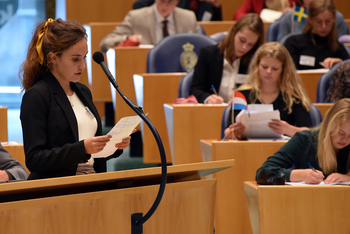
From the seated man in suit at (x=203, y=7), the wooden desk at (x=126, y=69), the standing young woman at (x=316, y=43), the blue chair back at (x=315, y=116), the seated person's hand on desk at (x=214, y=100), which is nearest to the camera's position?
the blue chair back at (x=315, y=116)

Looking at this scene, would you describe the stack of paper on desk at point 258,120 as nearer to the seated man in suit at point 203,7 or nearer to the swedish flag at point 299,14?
the swedish flag at point 299,14

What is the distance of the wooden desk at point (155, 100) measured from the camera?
11.0 ft

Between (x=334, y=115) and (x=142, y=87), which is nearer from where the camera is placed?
(x=334, y=115)

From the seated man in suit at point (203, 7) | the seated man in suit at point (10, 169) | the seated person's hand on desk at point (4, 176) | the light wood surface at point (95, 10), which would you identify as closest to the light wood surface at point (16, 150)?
the seated man in suit at point (10, 169)

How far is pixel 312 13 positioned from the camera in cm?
371

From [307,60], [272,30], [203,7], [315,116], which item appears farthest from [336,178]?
[203,7]

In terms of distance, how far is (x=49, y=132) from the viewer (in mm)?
1449

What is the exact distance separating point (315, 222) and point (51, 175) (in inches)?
40.1

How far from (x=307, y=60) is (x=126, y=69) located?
1.46m

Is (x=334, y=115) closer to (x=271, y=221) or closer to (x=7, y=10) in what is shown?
(x=271, y=221)

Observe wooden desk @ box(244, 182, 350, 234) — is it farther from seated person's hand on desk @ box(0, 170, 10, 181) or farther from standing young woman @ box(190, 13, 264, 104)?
standing young woman @ box(190, 13, 264, 104)

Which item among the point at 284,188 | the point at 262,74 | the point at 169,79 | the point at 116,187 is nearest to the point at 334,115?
the point at 284,188

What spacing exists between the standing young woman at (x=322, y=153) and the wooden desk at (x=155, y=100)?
130 centimetres

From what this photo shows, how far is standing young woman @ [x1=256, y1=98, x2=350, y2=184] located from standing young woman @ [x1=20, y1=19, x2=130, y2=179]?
85cm
